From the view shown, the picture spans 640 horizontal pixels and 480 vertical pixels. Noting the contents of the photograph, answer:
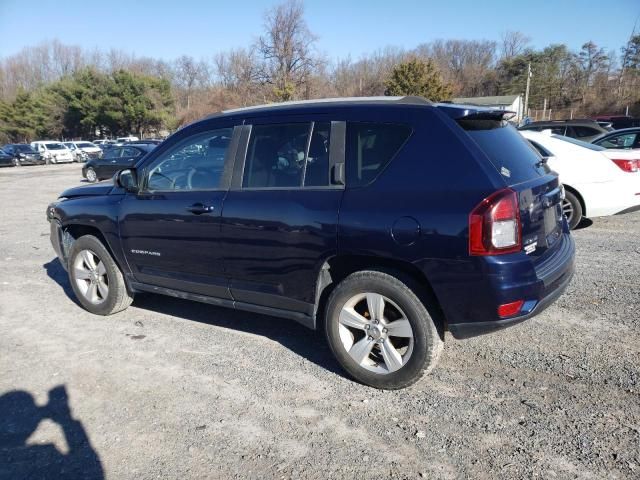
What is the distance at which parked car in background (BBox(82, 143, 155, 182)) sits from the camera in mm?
21622

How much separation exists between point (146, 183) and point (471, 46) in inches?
3726

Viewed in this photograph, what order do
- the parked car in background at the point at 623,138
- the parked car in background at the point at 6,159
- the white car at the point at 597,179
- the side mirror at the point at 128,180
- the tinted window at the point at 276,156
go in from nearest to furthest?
the tinted window at the point at 276,156 → the side mirror at the point at 128,180 → the white car at the point at 597,179 → the parked car in background at the point at 623,138 → the parked car in background at the point at 6,159

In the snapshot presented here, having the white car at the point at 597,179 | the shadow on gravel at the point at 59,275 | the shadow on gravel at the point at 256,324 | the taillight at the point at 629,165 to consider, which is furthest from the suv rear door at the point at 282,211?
the taillight at the point at 629,165

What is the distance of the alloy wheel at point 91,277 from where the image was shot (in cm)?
492

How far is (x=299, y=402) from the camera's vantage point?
10.8 ft

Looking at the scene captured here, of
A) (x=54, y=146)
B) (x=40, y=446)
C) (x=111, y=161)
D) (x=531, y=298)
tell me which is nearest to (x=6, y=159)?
(x=54, y=146)

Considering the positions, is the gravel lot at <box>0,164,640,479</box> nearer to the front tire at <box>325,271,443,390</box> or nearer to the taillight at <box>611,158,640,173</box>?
the front tire at <box>325,271,443,390</box>

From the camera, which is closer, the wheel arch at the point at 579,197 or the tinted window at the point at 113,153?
the wheel arch at the point at 579,197

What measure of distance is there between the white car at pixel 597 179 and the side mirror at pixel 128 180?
18.0ft

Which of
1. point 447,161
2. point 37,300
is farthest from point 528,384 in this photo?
point 37,300

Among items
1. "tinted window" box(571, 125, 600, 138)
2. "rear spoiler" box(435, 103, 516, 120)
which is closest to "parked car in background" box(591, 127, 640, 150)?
"tinted window" box(571, 125, 600, 138)

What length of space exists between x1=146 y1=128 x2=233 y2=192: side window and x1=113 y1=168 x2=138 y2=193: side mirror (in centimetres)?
14

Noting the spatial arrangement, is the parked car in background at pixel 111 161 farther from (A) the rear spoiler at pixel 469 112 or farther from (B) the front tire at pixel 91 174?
(A) the rear spoiler at pixel 469 112

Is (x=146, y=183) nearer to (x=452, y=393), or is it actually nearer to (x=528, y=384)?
(x=452, y=393)
